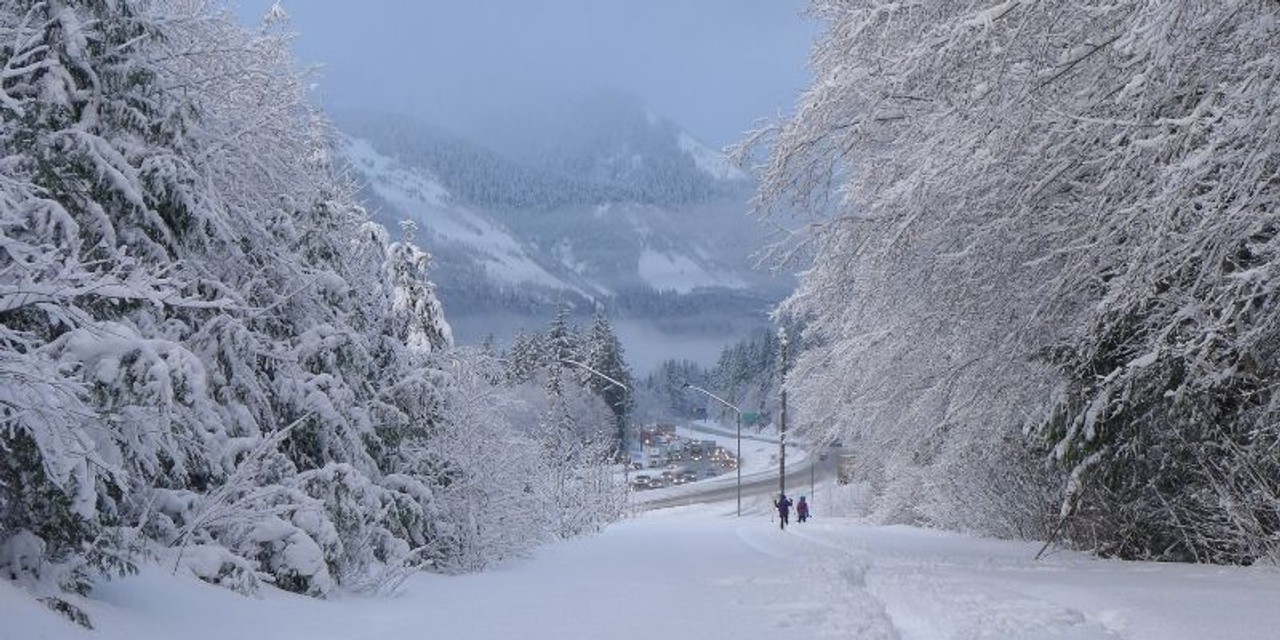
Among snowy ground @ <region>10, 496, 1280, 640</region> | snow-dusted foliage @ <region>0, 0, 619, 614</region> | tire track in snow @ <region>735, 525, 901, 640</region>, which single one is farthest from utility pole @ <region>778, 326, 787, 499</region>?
snow-dusted foliage @ <region>0, 0, 619, 614</region>

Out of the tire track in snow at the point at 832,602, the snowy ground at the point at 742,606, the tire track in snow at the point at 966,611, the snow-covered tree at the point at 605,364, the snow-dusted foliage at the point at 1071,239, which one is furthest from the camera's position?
the snow-covered tree at the point at 605,364

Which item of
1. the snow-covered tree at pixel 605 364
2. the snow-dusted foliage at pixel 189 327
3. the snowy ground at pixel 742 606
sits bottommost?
the snowy ground at pixel 742 606

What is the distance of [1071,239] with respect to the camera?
36.5 ft

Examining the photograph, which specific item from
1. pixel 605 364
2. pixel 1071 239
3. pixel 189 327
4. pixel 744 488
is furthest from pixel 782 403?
pixel 605 364

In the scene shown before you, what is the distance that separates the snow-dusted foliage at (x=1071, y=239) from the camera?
7.99 m

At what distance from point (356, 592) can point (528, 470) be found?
42.6 ft

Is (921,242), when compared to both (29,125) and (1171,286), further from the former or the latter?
(29,125)

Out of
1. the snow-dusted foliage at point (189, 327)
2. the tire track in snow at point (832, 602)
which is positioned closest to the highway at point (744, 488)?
the tire track in snow at point (832, 602)

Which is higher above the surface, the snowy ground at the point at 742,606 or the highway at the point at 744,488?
the highway at the point at 744,488

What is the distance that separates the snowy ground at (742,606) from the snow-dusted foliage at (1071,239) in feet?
4.52

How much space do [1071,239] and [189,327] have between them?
903 cm

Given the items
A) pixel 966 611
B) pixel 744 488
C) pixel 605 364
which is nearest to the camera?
pixel 966 611

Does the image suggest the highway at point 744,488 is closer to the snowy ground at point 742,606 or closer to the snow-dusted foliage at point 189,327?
the snowy ground at point 742,606

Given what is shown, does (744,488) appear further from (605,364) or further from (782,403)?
(782,403)
